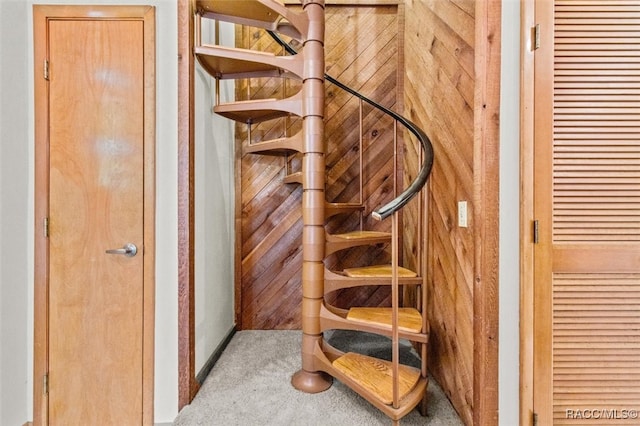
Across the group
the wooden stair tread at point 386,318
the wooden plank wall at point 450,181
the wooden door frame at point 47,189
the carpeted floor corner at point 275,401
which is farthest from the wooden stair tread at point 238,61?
the carpeted floor corner at point 275,401

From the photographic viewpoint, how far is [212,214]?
194 cm

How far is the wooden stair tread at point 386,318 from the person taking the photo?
1446 mm

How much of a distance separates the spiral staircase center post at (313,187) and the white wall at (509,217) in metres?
0.87

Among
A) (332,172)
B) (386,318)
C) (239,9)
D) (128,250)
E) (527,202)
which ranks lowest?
(386,318)

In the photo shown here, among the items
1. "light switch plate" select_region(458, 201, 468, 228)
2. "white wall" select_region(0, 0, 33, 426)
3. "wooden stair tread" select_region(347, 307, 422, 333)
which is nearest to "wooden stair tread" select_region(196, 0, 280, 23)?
"white wall" select_region(0, 0, 33, 426)

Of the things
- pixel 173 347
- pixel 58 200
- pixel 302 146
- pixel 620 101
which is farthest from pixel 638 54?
pixel 58 200

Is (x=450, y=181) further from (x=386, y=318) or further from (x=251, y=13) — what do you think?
(x=251, y=13)

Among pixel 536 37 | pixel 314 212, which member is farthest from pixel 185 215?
pixel 536 37

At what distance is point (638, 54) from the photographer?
3.87 ft

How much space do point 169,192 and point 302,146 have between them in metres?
0.76

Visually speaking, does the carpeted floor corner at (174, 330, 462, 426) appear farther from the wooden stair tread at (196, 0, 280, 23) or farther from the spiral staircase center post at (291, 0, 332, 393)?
the wooden stair tread at (196, 0, 280, 23)

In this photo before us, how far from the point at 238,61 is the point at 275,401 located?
1.94m

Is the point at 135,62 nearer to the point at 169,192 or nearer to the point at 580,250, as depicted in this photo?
the point at 169,192

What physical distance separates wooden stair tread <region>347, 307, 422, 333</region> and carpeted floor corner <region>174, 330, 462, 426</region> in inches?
16.0
